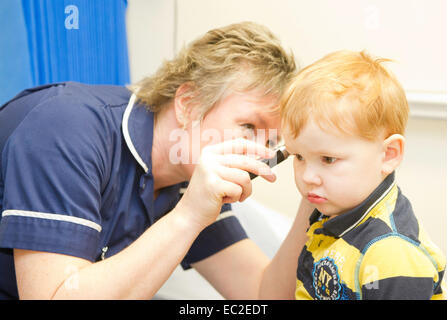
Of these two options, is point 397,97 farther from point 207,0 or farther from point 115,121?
point 207,0

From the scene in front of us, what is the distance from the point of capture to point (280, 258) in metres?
0.94

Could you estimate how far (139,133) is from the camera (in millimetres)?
903

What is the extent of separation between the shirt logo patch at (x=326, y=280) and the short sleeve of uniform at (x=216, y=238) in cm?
A: 43

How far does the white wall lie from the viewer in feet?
3.80

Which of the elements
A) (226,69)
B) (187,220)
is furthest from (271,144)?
(187,220)

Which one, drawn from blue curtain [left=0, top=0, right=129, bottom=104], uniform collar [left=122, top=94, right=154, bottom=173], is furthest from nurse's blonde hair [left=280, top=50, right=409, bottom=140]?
blue curtain [left=0, top=0, right=129, bottom=104]

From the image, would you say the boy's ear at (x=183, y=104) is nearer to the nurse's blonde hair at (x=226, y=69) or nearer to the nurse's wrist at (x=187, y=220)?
the nurse's blonde hair at (x=226, y=69)

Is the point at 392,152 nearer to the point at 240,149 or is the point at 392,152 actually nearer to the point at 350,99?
the point at 350,99

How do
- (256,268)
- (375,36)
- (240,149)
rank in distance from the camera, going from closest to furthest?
(240,149) < (256,268) < (375,36)

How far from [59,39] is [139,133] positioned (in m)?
0.41

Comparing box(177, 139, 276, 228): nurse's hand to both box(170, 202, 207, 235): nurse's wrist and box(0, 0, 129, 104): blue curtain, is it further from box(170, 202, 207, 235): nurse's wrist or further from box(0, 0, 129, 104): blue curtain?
box(0, 0, 129, 104): blue curtain

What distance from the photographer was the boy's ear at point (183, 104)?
92 centimetres

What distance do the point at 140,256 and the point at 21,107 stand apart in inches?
15.2

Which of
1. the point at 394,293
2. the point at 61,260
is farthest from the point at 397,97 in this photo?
the point at 61,260
